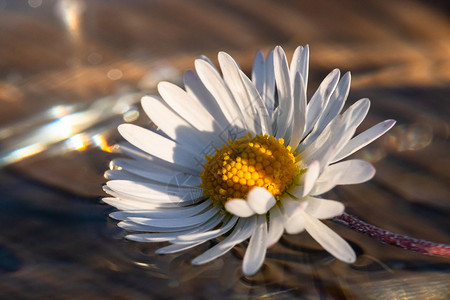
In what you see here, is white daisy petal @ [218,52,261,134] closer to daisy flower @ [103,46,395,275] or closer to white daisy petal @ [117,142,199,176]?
daisy flower @ [103,46,395,275]

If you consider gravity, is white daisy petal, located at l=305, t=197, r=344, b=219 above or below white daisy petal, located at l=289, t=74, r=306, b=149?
below

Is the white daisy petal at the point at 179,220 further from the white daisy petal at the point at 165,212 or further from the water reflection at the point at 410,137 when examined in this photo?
the water reflection at the point at 410,137

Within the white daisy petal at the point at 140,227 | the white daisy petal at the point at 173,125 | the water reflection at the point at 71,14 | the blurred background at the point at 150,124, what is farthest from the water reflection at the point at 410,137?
the water reflection at the point at 71,14

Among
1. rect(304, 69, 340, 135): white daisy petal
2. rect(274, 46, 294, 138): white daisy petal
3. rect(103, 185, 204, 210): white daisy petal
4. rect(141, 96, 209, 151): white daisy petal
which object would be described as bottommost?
rect(103, 185, 204, 210): white daisy petal

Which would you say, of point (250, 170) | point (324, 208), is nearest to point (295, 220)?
point (324, 208)

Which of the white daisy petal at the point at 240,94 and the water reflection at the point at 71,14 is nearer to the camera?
the white daisy petal at the point at 240,94

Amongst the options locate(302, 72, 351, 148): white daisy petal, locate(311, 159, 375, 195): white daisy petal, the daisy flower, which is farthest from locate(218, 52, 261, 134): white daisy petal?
locate(311, 159, 375, 195): white daisy petal
